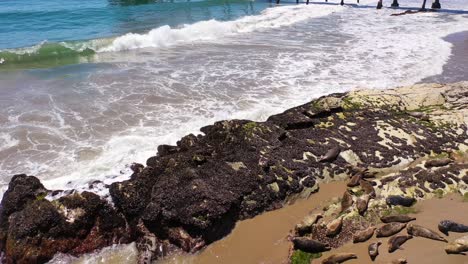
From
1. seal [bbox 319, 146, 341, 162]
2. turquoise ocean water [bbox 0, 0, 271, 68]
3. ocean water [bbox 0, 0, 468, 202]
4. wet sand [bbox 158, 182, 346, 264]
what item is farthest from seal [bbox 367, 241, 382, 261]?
turquoise ocean water [bbox 0, 0, 271, 68]

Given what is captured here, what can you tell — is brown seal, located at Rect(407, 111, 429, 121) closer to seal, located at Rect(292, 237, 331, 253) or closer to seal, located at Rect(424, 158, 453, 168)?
seal, located at Rect(424, 158, 453, 168)

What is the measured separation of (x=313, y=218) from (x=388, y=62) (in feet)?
43.4


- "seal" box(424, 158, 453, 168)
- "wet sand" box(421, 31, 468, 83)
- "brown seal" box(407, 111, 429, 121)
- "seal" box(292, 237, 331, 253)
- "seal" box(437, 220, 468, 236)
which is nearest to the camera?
"seal" box(292, 237, 331, 253)

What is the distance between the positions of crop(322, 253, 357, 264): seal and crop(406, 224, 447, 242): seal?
48.9 inches

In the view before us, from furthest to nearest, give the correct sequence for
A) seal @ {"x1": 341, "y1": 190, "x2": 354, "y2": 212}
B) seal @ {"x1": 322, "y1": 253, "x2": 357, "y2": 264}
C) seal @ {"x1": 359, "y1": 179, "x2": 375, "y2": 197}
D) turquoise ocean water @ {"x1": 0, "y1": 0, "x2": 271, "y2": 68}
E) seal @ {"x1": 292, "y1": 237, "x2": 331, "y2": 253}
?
turquoise ocean water @ {"x1": 0, "y1": 0, "x2": 271, "y2": 68} < seal @ {"x1": 359, "y1": 179, "x2": 375, "y2": 197} < seal @ {"x1": 341, "y1": 190, "x2": 354, "y2": 212} < seal @ {"x1": 292, "y1": 237, "x2": 331, "y2": 253} < seal @ {"x1": 322, "y1": 253, "x2": 357, "y2": 264}

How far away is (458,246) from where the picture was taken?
6340mm

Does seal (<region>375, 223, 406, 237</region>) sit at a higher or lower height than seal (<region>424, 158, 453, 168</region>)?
lower

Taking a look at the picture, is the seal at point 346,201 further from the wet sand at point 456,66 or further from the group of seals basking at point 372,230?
the wet sand at point 456,66

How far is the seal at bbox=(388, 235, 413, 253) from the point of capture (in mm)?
6590

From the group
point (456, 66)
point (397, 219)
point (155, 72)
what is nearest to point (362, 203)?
point (397, 219)

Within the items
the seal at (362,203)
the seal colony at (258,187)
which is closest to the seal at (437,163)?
the seal colony at (258,187)

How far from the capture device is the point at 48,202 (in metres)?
7.10

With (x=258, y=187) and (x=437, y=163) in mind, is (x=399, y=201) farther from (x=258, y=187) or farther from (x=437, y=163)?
(x=258, y=187)

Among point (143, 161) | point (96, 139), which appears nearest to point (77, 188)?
point (143, 161)
